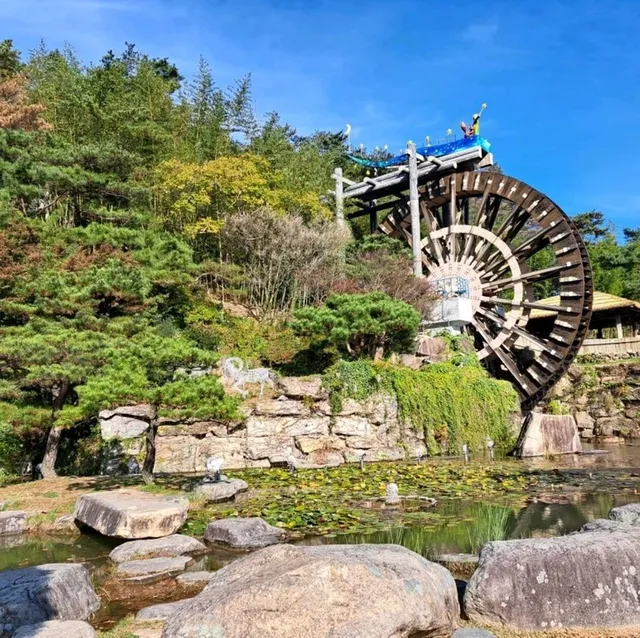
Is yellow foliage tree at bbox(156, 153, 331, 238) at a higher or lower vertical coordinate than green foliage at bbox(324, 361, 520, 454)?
higher

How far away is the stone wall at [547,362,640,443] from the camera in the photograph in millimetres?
15617

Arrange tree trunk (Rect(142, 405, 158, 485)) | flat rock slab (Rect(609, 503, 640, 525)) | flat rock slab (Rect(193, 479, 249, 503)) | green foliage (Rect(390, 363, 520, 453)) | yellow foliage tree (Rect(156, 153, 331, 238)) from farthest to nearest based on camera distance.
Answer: yellow foliage tree (Rect(156, 153, 331, 238))
green foliage (Rect(390, 363, 520, 453))
tree trunk (Rect(142, 405, 158, 485))
flat rock slab (Rect(193, 479, 249, 503))
flat rock slab (Rect(609, 503, 640, 525))

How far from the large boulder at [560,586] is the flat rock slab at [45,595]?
2.42 meters

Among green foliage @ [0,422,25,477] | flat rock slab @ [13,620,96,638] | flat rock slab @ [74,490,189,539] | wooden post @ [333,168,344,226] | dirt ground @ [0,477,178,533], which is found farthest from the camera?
wooden post @ [333,168,344,226]

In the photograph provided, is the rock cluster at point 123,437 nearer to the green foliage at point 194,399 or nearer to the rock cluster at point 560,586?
the green foliage at point 194,399

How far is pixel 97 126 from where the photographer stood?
50.0 ft

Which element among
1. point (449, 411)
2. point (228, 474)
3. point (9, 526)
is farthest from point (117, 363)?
point (449, 411)

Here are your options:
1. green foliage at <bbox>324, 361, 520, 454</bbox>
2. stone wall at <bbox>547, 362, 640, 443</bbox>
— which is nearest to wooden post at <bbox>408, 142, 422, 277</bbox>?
green foliage at <bbox>324, 361, 520, 454</bbox>

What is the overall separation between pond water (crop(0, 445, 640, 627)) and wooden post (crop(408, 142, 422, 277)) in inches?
391

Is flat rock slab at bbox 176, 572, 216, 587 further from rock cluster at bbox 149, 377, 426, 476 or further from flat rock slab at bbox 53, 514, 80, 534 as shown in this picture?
rock cluster at bbox 149, 377, 426, 476

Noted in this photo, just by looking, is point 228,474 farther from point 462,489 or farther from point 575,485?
point 575,485

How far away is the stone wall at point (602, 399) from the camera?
15.6 metres

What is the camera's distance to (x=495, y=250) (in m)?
18.5

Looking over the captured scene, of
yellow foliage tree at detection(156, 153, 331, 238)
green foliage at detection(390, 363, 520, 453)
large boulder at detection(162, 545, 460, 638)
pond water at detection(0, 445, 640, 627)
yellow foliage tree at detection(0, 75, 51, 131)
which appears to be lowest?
pond water at detection(0, 445, 640, 627)
